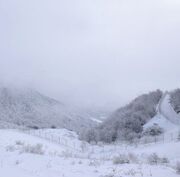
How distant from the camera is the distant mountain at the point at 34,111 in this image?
405ft

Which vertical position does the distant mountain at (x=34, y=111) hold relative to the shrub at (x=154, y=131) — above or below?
above

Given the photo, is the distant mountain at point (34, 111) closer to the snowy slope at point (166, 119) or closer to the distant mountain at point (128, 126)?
the distant mountain at point (128, 126)

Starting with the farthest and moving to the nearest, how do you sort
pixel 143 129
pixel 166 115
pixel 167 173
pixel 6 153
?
pixel 166 115 < pixel 143 129 < pixel 6 153 < pixel 167 173

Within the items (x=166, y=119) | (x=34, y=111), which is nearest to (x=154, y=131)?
(x=166, y=119)

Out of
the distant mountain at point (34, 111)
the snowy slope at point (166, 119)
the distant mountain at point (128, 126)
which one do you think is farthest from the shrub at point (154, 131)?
the distant mountain at point (34, 111)

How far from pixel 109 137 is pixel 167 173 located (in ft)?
131

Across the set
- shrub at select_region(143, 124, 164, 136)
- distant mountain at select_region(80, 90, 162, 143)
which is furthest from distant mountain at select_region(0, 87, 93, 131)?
shrub at select_region(143, 124, 164, 136)

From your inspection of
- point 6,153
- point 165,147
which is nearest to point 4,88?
point 165,147

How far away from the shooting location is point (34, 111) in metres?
136

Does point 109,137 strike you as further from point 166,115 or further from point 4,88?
point 4,88

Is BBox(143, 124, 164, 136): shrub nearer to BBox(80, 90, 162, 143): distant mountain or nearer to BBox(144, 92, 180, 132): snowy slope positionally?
BBox(144, 92, 180, 132): snowy slope

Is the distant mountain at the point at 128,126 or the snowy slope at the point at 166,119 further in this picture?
the distant mountain at the point at 128,126

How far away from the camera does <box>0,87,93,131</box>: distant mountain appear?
12344 cm

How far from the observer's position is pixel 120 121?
5819cm
